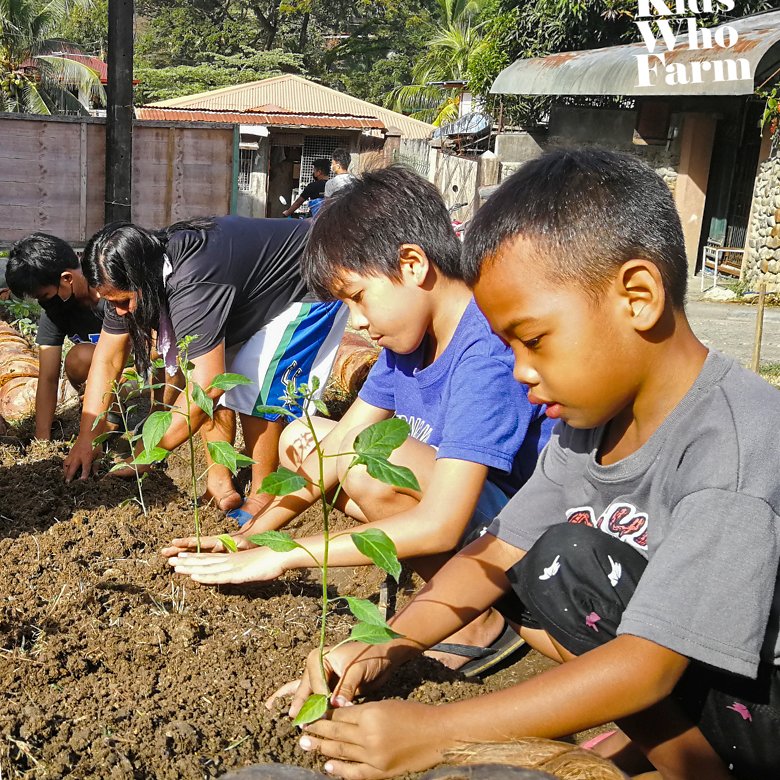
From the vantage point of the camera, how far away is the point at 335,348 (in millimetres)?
3912

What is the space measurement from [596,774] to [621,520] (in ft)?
2.08

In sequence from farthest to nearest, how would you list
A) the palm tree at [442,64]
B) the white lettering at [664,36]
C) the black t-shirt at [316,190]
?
the palm tree at [442,64], the black t-shirt at [316,190], the white lettering at [664,36]

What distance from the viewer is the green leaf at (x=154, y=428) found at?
2232 mm

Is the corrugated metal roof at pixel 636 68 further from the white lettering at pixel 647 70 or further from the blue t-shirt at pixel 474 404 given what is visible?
the blue t-shirt at pixel 474 404

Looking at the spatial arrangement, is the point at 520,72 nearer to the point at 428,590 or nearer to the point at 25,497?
the point at 25,497

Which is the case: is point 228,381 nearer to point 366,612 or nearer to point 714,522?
point 366,612

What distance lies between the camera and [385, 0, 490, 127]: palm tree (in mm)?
30453

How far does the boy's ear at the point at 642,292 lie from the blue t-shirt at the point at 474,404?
2.14ft

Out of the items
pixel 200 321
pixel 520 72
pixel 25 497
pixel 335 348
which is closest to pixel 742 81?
pixel 520 72

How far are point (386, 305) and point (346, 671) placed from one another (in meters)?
0.89

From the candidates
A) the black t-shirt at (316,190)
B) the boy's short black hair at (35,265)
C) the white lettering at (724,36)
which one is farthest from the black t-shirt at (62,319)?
the black t-shirt at (316,190)

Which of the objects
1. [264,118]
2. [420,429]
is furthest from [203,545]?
[264,118]

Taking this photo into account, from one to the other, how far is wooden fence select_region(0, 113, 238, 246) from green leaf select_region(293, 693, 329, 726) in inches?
321

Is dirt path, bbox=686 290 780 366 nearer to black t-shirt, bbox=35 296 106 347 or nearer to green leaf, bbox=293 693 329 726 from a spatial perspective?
black t-shirt, bbox=35 296 106 347
